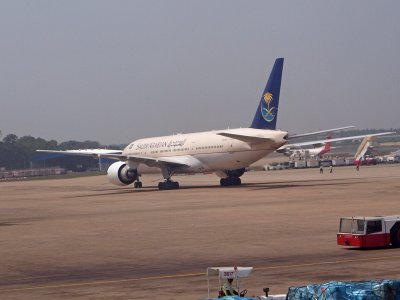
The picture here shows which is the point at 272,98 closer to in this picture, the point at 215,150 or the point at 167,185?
the point at 215,150

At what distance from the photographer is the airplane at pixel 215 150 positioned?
2598 inches

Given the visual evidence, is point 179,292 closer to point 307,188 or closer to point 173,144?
point 307,188

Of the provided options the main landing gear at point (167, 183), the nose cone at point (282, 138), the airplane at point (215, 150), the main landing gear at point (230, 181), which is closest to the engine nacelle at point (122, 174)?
the airplane at point (215, 150)

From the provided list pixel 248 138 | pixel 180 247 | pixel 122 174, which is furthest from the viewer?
pixel 122 174

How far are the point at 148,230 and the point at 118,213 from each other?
1123cm

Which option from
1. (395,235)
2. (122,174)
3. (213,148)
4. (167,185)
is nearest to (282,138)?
(213,148)

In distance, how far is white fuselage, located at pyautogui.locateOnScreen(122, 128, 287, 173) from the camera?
65.6 meters

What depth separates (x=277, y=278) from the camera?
21.1 meters

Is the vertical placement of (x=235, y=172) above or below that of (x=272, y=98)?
below

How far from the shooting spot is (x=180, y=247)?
2961 cm

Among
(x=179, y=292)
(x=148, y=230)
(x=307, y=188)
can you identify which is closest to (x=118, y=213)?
(x=148, y=230)

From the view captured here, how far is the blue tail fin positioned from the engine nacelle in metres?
14.6

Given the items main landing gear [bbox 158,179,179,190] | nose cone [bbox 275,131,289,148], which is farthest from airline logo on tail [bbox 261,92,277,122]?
main landing gear [bbox 158,179,179,190]

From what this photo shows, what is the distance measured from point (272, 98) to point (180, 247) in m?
37.5
